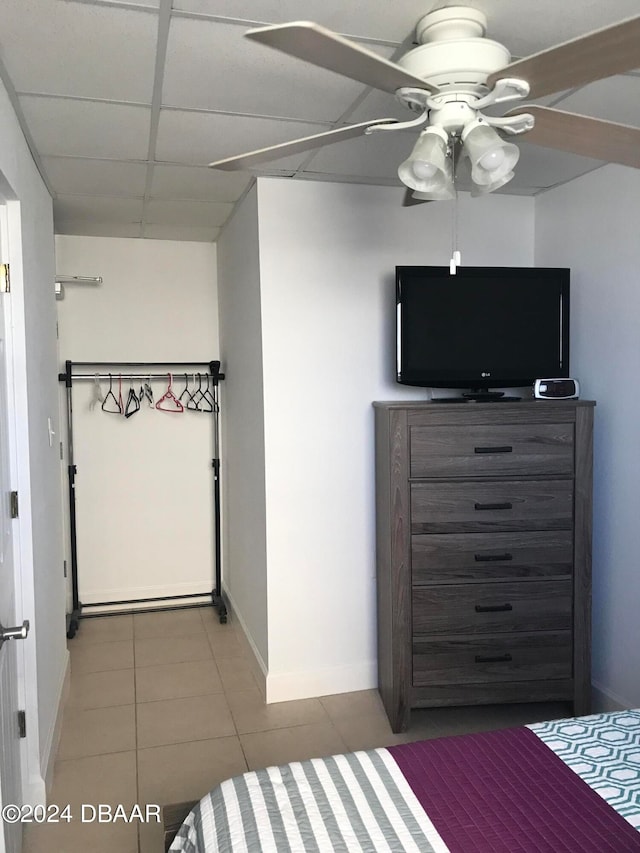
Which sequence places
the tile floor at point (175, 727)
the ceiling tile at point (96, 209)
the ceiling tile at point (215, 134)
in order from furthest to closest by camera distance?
the ceiling tile at point (96, 209)
the tile floor at point (175, 727)
the ceiling tile at point (215, 134)

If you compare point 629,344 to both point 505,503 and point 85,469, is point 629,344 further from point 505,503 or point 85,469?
point 85,469

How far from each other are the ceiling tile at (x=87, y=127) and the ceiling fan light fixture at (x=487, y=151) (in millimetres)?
1168

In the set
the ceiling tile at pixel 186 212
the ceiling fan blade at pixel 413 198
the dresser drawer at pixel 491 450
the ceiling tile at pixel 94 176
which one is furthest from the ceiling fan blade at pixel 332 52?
the ceiling tile at pixel 186 212

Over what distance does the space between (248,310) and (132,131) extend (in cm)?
110

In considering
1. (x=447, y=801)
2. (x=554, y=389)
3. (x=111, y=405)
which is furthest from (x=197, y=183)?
(x=447, y=801)

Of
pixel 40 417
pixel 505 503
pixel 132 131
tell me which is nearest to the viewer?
pixel 132 131

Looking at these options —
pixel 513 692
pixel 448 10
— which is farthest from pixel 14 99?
pixel 513 692

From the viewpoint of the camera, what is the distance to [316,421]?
314 centimetres

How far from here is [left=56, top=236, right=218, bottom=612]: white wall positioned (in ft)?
13.8

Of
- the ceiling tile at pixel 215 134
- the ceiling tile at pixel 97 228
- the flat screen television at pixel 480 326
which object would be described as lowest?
the flat screen television at pixel 480 326

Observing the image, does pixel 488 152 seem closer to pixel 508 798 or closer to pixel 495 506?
pixel 508 798

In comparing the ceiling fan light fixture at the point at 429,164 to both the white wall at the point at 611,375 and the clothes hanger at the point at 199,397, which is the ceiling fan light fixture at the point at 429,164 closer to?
the white wall at the point at 611,375

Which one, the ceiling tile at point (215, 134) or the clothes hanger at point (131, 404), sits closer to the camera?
the ceiling tile at point (215, 134)

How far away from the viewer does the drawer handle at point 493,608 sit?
2842 mm
